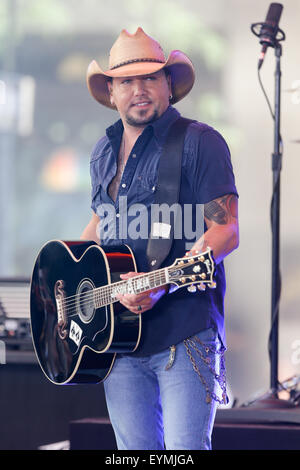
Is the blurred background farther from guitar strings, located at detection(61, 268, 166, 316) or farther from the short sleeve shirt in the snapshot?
the short sleeve shirt

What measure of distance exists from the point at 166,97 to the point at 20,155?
8.53 feet

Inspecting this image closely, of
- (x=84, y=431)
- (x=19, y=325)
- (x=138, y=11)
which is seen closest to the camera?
(x=84, y=431)

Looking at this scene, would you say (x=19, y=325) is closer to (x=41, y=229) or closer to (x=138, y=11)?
(x=41, y=229)

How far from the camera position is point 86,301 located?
2457 mm

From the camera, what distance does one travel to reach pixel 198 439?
221 cm

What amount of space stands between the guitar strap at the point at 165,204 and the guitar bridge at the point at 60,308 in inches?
16.2

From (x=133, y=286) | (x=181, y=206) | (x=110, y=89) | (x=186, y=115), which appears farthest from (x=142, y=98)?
(x=186, y=115)

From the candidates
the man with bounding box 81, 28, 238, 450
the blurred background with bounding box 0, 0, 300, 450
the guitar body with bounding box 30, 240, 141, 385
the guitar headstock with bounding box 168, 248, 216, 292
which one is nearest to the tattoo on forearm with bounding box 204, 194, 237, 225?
the man with bounding box 81, 28, 238, 450

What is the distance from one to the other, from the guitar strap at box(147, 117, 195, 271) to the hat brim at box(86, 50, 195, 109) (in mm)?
277

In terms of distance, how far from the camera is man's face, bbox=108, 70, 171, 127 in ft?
8.07

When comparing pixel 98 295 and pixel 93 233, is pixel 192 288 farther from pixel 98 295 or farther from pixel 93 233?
pixel 93 233

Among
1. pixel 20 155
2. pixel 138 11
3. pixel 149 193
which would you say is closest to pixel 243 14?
pixel 138 11

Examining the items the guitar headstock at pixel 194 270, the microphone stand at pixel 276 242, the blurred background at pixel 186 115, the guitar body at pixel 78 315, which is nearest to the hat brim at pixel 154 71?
the guitar body at pixel 78 315
